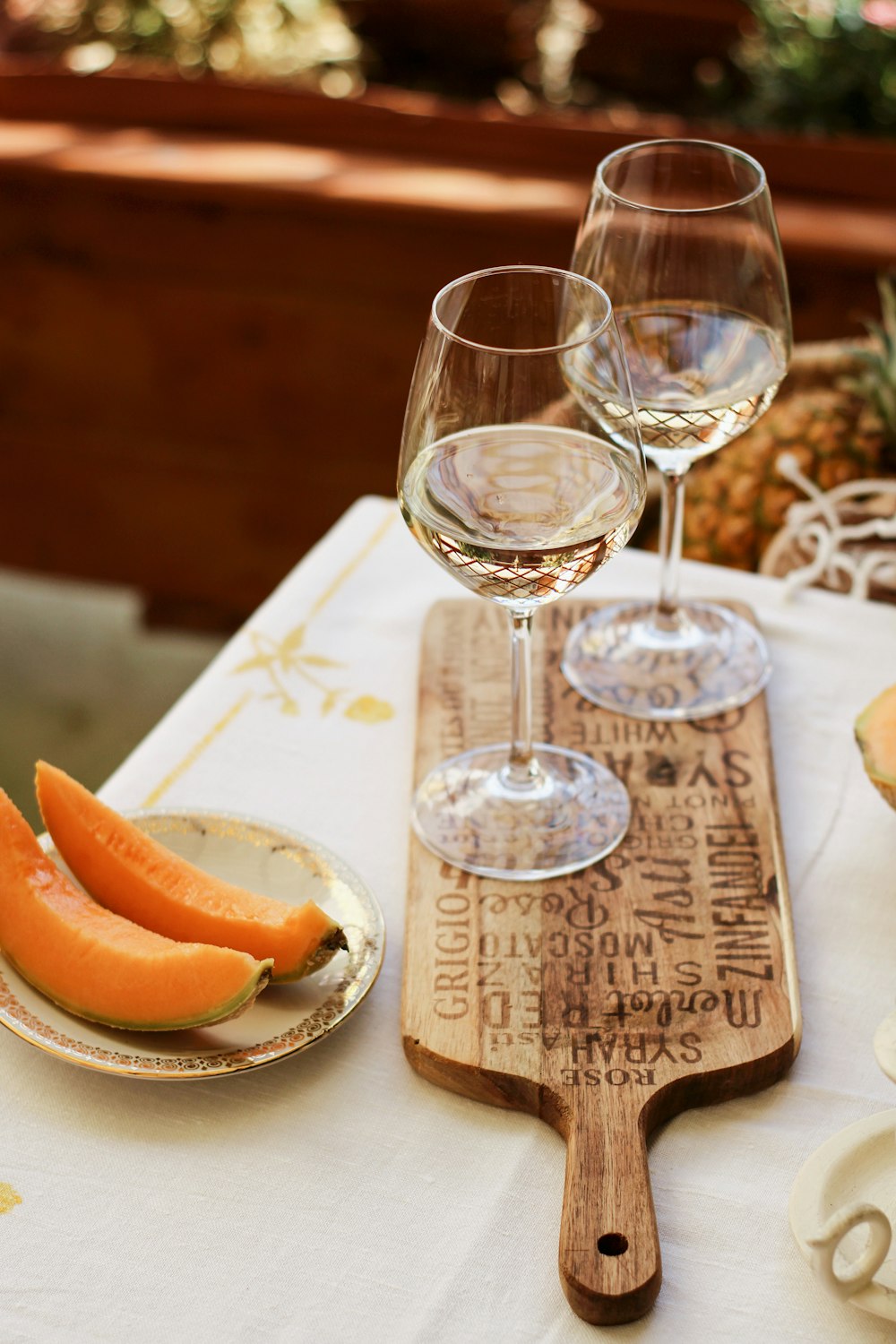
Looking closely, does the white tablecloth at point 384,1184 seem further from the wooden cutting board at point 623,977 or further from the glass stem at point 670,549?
the glass stem at point 670,549

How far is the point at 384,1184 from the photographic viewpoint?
66cm

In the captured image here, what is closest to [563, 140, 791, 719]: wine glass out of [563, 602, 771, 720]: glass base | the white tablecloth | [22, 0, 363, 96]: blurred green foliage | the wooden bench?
[563, 602, 771, 720]: glass base

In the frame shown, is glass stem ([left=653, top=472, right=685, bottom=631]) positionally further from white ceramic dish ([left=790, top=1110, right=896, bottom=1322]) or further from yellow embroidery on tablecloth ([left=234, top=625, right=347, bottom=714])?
white ceramic dish ([left=790, top=1110, right=896, bottom=1322])

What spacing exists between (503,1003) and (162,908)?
180 millimetres

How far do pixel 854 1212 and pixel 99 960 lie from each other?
1.16 ft

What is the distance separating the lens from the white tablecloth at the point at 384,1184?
0.60 metres

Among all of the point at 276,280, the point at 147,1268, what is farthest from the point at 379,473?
the point at 147,1268

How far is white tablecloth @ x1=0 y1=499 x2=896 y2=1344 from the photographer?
23.7 inches

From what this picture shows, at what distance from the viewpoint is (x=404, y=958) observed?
2.53 feet

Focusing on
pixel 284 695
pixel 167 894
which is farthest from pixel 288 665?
pixel 167 894

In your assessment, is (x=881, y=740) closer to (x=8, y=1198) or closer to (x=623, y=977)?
(x=623, y=977)

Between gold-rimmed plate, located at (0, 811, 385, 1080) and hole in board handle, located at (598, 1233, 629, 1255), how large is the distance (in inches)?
6.5

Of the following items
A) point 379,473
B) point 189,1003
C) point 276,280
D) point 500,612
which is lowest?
point 379,473

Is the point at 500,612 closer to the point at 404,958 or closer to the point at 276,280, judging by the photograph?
the point at 404,958
